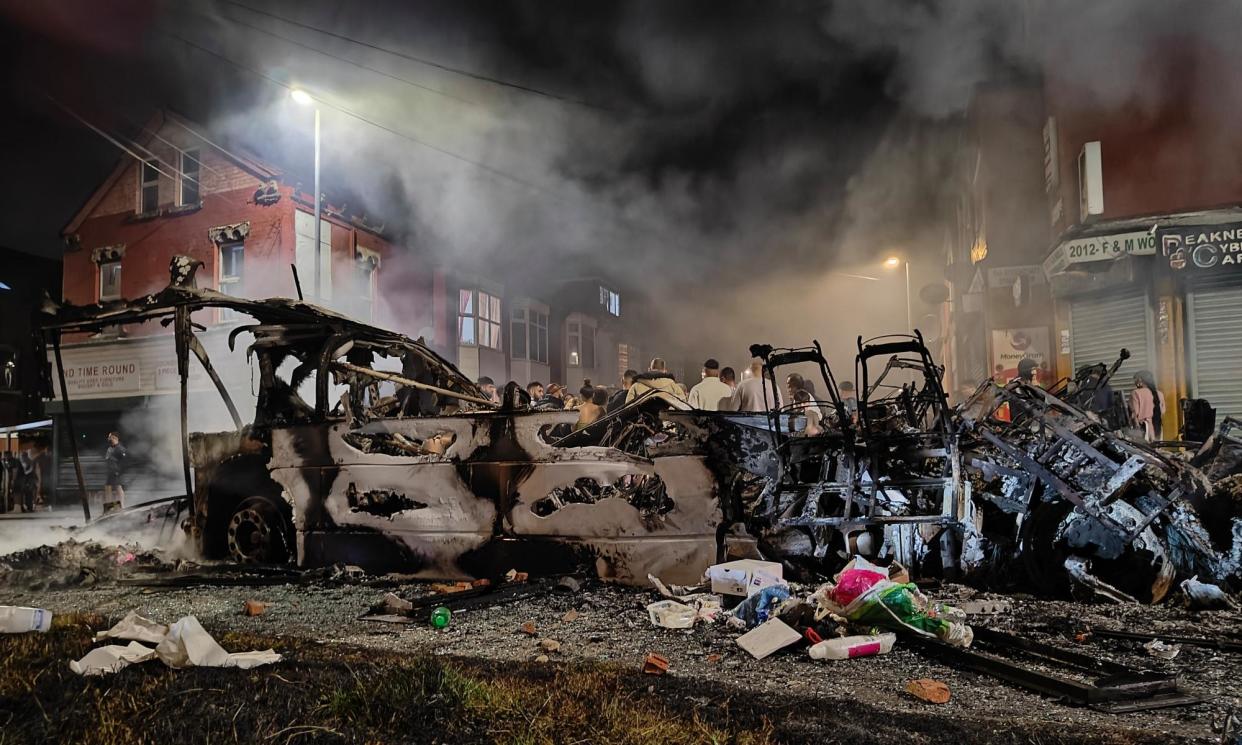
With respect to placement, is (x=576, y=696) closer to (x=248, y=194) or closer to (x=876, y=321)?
(x=248, y=194)

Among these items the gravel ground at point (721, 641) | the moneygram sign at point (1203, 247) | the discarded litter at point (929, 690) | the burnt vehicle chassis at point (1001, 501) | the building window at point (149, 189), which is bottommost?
the gravel ground at point (721, 641)

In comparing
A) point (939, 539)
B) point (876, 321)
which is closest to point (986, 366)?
point (876, 321)

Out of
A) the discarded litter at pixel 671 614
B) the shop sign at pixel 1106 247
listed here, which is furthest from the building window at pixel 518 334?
the discarded litter at pixel 671 614

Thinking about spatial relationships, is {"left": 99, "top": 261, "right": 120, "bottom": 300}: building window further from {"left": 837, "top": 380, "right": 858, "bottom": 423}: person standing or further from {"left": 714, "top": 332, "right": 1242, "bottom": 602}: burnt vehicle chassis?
{"left": 714, "top": 332, "right": 1242, "bottom": 602}: burnt vehicle chassis

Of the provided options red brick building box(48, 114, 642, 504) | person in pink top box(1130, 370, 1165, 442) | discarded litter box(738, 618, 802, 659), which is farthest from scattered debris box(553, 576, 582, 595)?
red brick building box(48, 114, 642, 504)

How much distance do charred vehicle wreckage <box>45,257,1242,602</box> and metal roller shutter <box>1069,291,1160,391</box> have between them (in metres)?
9.06

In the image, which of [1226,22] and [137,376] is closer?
[1226,22]

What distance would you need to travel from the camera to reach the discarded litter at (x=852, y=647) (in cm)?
376

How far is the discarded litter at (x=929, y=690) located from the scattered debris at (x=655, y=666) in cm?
112

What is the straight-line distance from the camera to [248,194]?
1950cm

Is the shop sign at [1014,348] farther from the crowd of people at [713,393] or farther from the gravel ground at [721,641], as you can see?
the gravel ground at [721,641]

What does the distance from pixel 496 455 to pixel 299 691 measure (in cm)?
277

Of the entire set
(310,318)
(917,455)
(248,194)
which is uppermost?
(248,194)

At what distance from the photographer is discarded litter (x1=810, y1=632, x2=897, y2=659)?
3.76 metres
